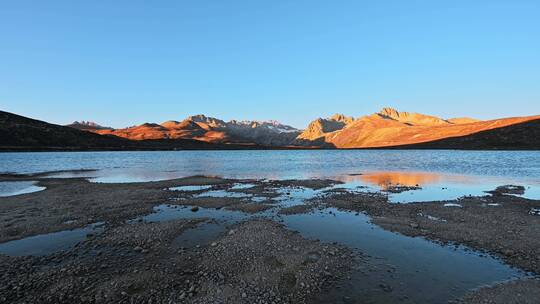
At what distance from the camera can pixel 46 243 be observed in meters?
18.3

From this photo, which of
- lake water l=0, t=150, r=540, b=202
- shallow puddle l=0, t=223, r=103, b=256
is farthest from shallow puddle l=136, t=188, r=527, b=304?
lake water l=0, t=150, r=540, b=202

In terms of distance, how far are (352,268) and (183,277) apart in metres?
7.72

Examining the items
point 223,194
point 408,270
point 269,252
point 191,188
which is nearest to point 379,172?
point 223,194

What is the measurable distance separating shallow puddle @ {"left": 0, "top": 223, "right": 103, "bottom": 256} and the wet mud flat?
0.13 m

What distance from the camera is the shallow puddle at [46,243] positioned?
17013 millimetres

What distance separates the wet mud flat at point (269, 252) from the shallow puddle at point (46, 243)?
0.13 metres

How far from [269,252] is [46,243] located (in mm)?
13403

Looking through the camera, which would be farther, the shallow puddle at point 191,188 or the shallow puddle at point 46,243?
the shallow puddle at point 191,188

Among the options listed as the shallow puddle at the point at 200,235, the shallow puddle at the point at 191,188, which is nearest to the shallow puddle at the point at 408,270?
the shallow puddle at the point at 200,235

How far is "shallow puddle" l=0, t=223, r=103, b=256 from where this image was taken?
1701cm

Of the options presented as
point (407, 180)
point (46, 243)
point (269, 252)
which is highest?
point (407, 180)

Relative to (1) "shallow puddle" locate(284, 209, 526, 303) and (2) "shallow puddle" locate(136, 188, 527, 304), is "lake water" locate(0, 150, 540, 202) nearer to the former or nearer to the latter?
(2) "shallow puddle" locate(136, 188, 527, 304)

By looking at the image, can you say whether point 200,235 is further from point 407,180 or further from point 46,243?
point 407,180

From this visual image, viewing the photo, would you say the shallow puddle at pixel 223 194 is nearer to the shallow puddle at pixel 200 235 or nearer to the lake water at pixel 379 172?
the shallow puddle at pixel 200 235
